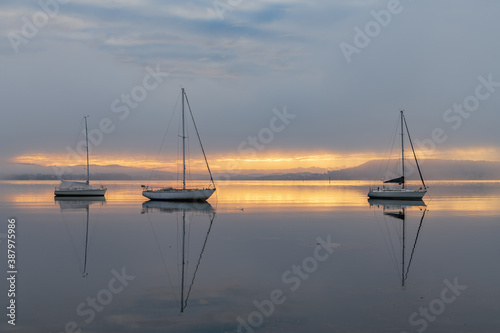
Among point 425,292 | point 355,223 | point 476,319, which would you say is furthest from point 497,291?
point 355,223

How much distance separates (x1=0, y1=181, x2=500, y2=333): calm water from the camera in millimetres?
10812

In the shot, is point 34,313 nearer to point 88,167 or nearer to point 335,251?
point 335,251

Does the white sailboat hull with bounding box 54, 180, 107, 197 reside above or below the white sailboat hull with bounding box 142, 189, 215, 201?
above

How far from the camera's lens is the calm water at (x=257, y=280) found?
35.5ft

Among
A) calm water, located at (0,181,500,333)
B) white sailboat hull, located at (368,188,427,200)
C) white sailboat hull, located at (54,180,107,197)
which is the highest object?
white sailboat hull, located at (54,180,107,197)

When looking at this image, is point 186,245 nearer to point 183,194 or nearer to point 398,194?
point 183,194

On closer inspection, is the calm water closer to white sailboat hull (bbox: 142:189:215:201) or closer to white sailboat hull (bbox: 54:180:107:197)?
white sailboat hull (bbox: 142:189:215:201)

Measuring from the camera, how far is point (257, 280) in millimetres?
14945

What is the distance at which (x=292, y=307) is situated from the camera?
1195 centimetres

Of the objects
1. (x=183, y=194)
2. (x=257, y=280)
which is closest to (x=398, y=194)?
(x=183, y=194)

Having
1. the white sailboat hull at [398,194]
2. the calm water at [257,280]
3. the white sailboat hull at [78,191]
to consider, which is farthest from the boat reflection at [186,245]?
the white sailboat hull at [78,191]

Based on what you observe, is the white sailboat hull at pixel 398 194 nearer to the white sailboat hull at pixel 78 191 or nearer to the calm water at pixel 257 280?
the calm water at pixel 257 280

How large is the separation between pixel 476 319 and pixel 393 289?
3057 millimetres

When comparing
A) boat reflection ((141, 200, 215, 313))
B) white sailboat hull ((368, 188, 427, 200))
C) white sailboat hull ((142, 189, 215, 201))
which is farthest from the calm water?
white sailboat hull ((368, 188, 427, 200))
